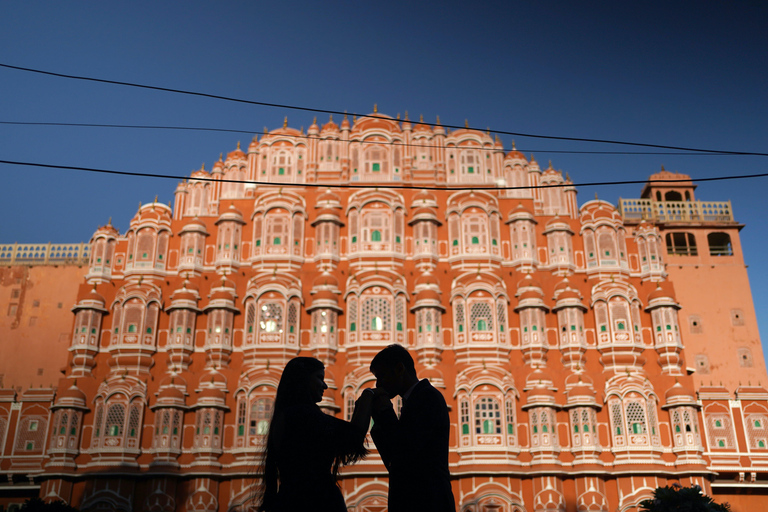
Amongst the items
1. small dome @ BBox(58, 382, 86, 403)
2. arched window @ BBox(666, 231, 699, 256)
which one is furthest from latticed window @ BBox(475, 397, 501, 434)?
small dome @ BBox(58, 382, 86, 403)

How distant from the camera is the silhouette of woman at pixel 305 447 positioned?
239 inches

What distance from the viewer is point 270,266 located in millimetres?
35031

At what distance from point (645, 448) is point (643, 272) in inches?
333

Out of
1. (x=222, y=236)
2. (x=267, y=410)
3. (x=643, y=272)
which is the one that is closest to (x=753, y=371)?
(x=643, y=272)

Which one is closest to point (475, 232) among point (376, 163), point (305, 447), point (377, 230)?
point (377, 230)

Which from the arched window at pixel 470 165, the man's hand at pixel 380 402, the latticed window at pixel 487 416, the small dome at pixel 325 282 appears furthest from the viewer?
the arched window at pixel 470 165

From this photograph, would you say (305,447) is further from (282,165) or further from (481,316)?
(282,165)

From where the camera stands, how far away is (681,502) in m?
20.4

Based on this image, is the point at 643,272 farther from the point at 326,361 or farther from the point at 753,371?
the point at 326,361

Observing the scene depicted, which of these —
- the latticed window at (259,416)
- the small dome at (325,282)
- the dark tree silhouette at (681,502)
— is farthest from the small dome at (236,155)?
the dark tree silhouette at (681,502)

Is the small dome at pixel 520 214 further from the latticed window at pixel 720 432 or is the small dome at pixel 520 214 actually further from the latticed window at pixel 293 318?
the latticed window at pixel 720 432

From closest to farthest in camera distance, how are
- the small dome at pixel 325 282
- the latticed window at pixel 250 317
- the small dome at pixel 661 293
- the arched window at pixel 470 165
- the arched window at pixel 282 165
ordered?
the latticed window at pixel 250 317 < the small dome at pixel 661 293 < the small dome at pixel 325 282 < the arched window at pixel 282 165 < the arched window at pixel 470 165

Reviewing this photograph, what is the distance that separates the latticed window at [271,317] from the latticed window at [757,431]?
2038cm

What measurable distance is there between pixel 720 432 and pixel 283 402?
3057 cm
